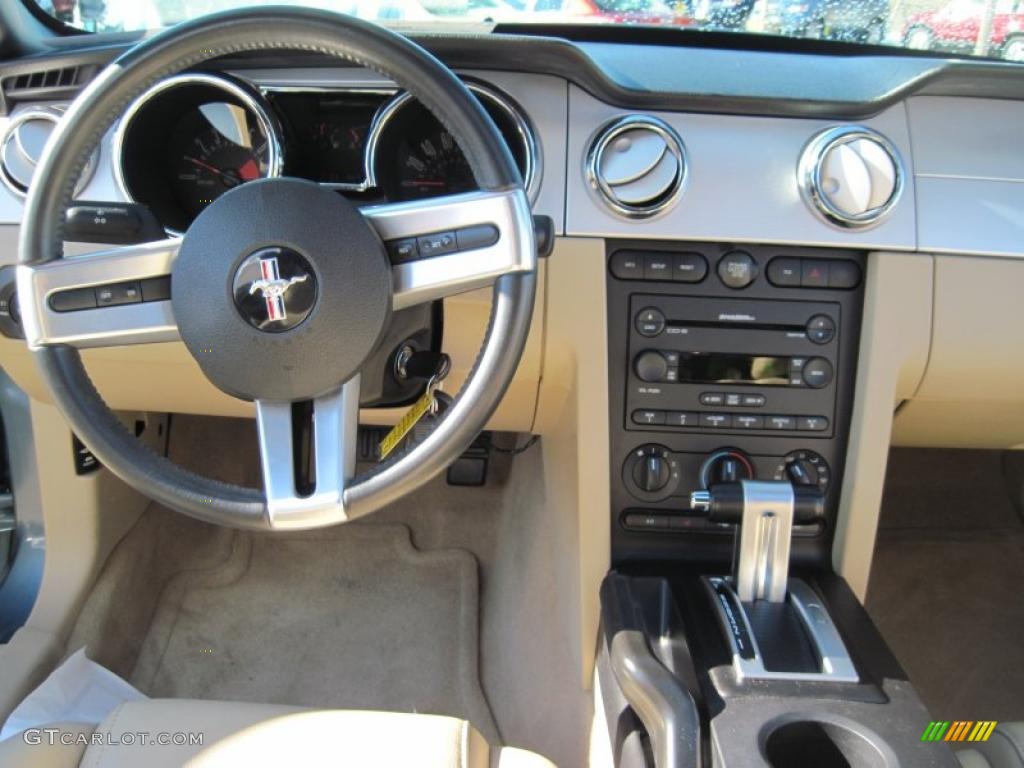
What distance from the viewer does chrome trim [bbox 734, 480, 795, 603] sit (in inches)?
43.6

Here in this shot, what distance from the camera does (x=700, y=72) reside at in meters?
1.22

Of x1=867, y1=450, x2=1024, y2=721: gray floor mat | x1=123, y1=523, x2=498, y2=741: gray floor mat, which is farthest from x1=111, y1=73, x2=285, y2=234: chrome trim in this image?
x1=867, y1=450, x2=1024, y2=721: gray floor mat

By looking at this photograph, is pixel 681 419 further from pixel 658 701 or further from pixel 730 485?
pixel 658 701

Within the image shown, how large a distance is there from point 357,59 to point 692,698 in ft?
2.64

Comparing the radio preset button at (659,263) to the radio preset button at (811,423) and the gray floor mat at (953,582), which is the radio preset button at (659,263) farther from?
the gray floor mat at (953,582)

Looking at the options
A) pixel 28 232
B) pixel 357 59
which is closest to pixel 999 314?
pixel 357 59

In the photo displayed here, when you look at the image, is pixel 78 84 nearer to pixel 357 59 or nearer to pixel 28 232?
pixel 28 232

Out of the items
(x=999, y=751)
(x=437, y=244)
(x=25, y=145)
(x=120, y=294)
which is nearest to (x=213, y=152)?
(x=25, y=145)

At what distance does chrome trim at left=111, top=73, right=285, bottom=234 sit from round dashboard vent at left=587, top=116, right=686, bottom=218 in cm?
43

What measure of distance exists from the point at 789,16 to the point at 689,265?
456mm

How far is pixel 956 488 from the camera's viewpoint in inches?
84.3

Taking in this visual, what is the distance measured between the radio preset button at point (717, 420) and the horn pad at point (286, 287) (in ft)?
1.90

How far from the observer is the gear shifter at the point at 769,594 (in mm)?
1062

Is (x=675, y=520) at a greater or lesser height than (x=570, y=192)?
lesser
